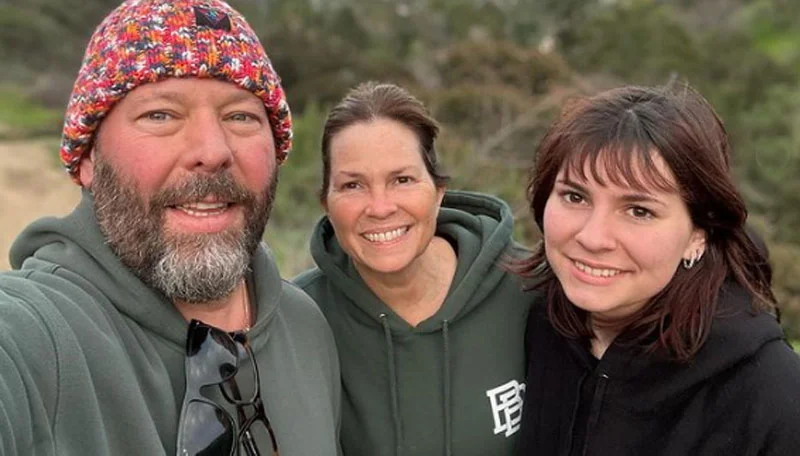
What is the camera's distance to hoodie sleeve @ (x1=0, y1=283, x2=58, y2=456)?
142cm

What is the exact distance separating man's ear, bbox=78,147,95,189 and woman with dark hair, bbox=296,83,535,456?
875mm

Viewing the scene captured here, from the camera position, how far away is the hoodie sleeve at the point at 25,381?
142 cm

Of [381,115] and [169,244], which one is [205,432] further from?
[381,115]

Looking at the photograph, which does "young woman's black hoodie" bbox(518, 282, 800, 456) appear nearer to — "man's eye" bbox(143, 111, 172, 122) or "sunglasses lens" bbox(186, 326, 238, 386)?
"sunglasses lens" bbox(186, 326, 238, 386)

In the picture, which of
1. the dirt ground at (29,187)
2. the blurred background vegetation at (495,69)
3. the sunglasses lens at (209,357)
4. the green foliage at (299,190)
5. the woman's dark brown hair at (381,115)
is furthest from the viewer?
the dirt ground at (29,187)

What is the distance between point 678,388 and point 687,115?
2.26 ft

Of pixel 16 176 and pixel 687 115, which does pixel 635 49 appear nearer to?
pixel 16 176

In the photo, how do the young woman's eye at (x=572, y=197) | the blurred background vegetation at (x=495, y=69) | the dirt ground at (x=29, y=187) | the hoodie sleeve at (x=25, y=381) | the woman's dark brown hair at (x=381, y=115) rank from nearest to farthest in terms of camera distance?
the hoodie sleeve at (x=25, y=381) → the young woman's eye at (x=572, y=197) → the woman's dark brown hair at (x=381, y=115) → the blurred background vegetation at (x=495, y=69) → the dirt ground at (x=29, y=187)

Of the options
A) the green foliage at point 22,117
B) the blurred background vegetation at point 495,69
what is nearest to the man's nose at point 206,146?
the blurred background vegetation at point 495,69

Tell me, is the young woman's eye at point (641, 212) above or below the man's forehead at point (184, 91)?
below

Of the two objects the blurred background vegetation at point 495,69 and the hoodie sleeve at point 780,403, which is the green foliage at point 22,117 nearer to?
the blurred background vegetation at point 495,69

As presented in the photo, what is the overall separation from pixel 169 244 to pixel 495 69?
1360 cm

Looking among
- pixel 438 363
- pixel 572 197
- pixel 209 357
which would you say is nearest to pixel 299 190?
pixel 438 363

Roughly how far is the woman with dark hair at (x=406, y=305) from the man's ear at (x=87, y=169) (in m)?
0.87
